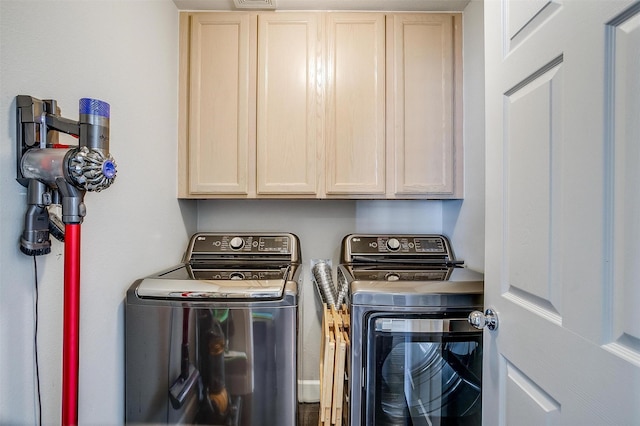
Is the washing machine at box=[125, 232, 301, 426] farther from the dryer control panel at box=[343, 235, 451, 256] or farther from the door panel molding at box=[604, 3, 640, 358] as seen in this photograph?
the door panel molding at box=[604, 3, 640, 358]

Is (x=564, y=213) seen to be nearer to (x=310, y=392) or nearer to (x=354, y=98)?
(x=354, y=98)

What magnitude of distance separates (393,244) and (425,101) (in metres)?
0.85

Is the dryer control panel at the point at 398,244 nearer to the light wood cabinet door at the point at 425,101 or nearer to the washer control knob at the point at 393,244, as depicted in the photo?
the washer control knob at the point at 393,244

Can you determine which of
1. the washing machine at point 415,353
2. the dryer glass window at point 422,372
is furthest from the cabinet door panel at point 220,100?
the dryer glass window at point 422,372

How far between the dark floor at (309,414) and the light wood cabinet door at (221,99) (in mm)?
1387

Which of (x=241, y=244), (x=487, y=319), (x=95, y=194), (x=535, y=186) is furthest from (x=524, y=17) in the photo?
(x=241, y=244)

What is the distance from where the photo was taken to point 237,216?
6.43ft

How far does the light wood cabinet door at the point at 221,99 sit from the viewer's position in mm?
1644

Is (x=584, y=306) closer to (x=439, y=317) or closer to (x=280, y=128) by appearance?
(x=439, y=317)

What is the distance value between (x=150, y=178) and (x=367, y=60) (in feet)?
4.32

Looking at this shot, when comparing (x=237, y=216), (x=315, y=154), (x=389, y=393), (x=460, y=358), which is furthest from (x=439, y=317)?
(x=237, y=216)

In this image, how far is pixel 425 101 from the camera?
1.65 meters

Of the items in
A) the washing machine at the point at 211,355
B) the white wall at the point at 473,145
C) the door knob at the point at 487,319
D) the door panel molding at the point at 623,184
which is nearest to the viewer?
the door panel molding at the point at 623,184

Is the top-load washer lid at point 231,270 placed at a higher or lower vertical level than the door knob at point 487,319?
higher
